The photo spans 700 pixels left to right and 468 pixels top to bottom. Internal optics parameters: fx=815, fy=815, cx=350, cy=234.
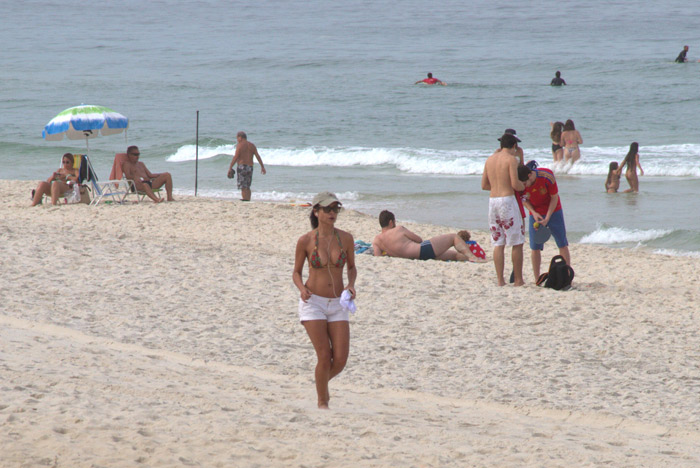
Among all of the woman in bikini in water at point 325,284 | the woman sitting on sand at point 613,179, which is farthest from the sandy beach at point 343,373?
the woman sitting on sand at point 613,179

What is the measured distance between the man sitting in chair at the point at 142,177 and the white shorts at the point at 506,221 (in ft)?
22.4

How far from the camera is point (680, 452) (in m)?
4.20

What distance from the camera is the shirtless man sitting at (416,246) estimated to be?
897cm

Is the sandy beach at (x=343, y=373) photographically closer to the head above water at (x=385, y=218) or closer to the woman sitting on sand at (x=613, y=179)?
the head above water at (x=385, y=218)

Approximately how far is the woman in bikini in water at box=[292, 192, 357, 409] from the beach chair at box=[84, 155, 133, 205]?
349 inches

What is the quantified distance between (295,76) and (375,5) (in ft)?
115

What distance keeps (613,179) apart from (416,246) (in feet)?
23.7

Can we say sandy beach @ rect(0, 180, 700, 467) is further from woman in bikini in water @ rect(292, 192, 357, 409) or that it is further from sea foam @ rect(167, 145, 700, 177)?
sea foam @ rect(167, 145, 700, 177)

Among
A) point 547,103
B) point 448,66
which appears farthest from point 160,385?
point 448,66

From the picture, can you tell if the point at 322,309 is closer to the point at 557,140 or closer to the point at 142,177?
the point at 142,177

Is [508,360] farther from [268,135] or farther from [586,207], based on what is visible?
[268,135]

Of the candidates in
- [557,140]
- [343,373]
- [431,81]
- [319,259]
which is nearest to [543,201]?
[343,373]

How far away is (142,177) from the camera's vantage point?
506 inches

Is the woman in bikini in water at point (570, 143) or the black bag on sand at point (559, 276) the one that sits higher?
the woman in bikini in water at point (570, 143)
